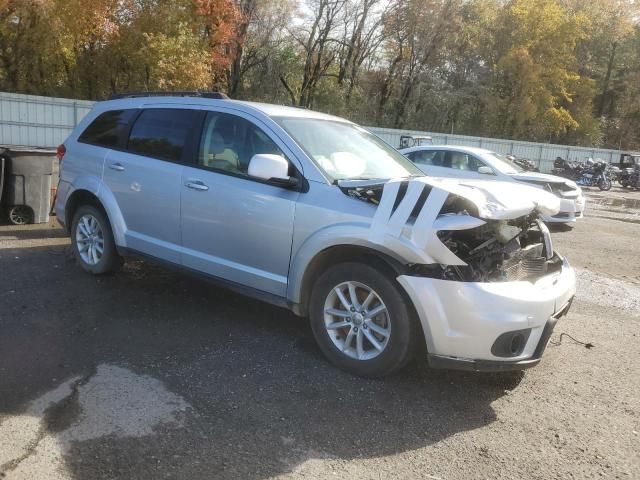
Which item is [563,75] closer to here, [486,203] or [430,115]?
[430,115]

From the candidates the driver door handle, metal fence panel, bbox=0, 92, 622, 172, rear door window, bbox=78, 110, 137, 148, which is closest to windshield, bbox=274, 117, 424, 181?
the driver door handle

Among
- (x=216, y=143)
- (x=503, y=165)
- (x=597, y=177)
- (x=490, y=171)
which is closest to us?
(x=216, y=143)

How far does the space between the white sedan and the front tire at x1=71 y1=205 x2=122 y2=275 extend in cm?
738

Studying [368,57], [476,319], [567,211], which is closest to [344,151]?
[476,319]

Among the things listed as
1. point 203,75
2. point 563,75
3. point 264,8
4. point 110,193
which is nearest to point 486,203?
point 110,193

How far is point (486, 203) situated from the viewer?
3.46 metres

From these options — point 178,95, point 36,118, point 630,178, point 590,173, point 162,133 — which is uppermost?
point 178,95

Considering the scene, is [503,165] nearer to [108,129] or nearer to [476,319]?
[108,129]

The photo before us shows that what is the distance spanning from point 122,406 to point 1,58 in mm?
25418

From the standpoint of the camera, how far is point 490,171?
11.5 metres

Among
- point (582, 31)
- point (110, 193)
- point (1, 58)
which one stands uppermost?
point (582, 31)

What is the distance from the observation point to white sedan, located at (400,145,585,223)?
36.5ft

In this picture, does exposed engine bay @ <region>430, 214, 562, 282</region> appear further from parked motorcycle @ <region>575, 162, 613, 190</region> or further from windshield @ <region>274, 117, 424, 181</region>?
parked motorcycle @ <region>575, 162, 613, 190</region>

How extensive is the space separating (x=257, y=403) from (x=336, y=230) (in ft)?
3.93
